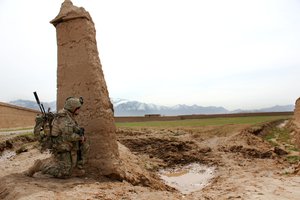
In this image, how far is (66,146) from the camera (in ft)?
20.7

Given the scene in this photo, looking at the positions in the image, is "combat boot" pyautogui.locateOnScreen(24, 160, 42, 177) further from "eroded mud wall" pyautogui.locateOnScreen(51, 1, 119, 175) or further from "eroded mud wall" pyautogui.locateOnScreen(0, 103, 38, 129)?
"eroded mud wall" pyautogui.locateOnScreen(0, 103, 38, 129)

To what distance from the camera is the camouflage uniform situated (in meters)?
6.25

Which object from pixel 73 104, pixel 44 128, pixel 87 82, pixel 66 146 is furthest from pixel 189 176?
pixel 44 128

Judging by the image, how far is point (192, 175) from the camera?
34.3ft

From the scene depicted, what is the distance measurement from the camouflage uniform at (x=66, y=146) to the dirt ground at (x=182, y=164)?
184mm

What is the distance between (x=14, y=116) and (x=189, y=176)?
17.4m

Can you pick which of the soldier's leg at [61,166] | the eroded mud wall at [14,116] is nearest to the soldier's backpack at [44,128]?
the soldier's leg at [61,166]

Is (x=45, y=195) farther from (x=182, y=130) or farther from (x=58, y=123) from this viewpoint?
(x=182, y=130)

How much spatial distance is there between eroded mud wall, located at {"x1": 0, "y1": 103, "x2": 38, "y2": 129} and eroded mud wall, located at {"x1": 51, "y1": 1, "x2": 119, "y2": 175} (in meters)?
16.6

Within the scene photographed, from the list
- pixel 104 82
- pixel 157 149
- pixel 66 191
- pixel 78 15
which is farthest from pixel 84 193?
pixel 157 149

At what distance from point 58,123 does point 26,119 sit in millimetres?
21945

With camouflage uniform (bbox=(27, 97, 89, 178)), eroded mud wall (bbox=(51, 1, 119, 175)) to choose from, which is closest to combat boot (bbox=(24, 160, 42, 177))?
camouflage uniform (bbox=(27, 97, 89, 178))

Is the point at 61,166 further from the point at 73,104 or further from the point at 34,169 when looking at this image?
the point at 73,104

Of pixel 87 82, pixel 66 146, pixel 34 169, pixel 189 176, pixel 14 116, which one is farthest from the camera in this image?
pixel 14 116
